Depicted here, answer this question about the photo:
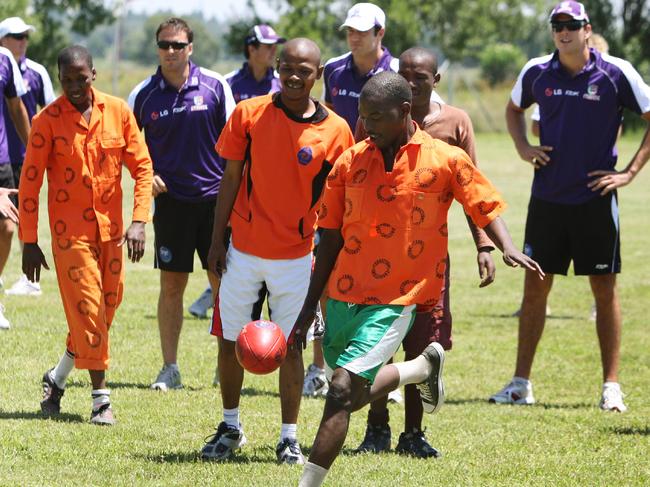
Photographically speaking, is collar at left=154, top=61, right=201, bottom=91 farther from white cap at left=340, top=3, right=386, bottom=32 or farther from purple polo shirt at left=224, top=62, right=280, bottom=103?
purple polo shirt at left=224, top=62, right=280, bottom=103

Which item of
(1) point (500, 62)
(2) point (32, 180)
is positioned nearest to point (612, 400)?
(2) point (32, 180)

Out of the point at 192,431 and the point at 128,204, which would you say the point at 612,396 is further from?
the point at 128,204

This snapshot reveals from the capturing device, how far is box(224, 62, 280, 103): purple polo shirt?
12.5m

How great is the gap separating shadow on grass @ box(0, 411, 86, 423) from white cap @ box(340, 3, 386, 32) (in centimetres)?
343

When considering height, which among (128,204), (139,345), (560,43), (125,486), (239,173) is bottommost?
(128,204)

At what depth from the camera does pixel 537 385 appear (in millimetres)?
10594

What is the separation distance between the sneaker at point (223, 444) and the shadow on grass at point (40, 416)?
4.12 feet

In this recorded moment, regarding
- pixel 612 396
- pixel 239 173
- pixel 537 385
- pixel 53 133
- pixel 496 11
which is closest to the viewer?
pixel 239 173

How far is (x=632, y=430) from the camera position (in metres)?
8.58

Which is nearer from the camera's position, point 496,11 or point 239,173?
point 239,173

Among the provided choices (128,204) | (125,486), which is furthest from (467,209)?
(128,204)

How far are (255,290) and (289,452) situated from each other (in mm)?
957

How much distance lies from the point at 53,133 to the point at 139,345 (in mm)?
3582

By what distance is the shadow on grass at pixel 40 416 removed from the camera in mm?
8320
